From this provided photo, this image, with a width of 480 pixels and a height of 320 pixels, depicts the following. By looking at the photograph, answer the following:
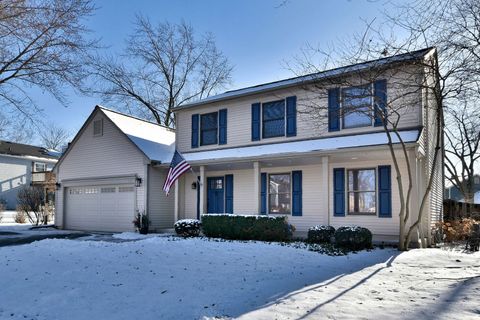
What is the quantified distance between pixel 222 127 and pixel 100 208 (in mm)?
7245

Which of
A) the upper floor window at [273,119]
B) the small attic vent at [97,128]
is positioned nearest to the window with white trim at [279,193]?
the upper floor window at [273,119]

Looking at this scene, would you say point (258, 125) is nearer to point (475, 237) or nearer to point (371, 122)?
point (371, 122)

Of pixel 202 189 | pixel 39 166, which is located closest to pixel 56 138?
pixel 39 166

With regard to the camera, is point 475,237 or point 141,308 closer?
point 141,308

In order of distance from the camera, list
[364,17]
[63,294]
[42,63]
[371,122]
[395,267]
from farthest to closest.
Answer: [371,122]
[42,63]
[364,17]
[395,267]
[63,294]

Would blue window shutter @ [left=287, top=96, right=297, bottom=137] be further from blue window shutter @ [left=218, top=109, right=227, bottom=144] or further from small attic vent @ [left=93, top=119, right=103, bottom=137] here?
small attic vent @ [left=93, top=119, right=103, bottom=137]

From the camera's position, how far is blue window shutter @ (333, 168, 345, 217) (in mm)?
14258

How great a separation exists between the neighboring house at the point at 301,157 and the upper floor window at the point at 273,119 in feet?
0.13

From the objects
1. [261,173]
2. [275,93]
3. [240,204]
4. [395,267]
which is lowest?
[395,267]

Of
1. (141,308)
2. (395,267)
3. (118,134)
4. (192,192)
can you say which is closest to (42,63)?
(118,134)

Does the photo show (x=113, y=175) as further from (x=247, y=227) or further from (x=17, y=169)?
(x=17, y=169)

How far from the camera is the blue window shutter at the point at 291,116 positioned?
15.5m

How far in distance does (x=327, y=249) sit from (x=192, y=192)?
810 cm

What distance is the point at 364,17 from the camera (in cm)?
1010
